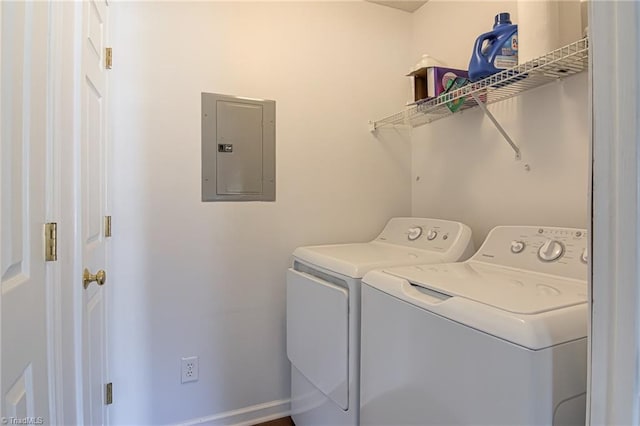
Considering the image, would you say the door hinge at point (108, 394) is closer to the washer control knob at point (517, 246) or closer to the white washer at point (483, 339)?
the white washer at point (483, 339)

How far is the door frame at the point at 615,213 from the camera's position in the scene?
0.44m

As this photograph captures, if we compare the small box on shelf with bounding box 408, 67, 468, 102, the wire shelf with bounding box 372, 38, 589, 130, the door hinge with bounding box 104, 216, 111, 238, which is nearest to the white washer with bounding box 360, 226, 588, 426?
the wire shelf with bounding box 372, 38, 589, 130

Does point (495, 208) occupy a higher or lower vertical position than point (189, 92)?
lower

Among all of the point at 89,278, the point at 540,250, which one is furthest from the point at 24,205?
the point at 540,250

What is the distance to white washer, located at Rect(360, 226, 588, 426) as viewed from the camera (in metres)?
0.72

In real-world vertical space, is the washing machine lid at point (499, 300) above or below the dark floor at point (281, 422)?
above

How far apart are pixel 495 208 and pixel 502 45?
0.71 m

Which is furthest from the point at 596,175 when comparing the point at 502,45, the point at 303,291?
the point at 303,291

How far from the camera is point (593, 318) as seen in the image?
492 mm

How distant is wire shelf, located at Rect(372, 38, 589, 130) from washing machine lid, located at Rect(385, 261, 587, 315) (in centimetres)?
66

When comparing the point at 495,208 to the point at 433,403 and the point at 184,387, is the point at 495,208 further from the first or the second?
the point at 184,387
